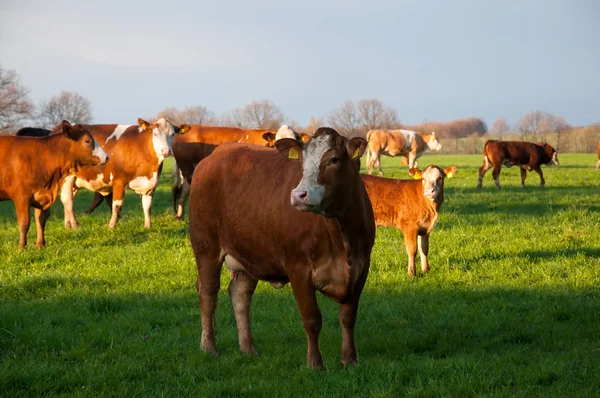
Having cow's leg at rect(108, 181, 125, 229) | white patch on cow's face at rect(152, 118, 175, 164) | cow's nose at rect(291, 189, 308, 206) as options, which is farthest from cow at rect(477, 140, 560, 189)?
cow's nose at rect(291, 189, 308, 206)

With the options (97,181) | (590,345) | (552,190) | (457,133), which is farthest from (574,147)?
(590,345)

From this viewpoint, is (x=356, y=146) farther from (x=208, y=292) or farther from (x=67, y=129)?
(x=67, y=129)

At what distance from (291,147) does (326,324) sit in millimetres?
2225

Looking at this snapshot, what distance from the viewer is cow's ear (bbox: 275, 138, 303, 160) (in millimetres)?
5012

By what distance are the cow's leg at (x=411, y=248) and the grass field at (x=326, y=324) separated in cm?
29

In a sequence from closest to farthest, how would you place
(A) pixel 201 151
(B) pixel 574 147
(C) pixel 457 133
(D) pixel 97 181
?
(D) pixel 97 181 → (A) pixel 201 151 → (B) pixel 574 147 → (C) pixel 457 133

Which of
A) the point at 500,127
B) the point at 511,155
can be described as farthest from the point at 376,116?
the point at 511,155

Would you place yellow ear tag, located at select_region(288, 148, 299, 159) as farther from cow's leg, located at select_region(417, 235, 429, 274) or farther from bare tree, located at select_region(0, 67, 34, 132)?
bare tree, located at select_region(0, 67, 34, 132)

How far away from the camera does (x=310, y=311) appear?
16.1ft

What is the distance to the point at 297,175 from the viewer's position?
516cm

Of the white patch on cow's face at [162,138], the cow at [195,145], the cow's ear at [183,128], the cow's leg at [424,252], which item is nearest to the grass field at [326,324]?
the cow's leg at [424,252]

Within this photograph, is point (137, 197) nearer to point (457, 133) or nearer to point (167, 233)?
point (167, 233)

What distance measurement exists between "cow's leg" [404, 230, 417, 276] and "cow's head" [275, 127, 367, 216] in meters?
4.29

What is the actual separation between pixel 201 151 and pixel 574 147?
71.9m
